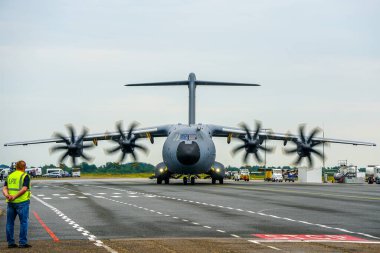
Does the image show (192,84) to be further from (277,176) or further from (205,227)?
(205,227)

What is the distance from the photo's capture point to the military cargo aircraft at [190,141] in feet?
177

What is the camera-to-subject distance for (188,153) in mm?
51812

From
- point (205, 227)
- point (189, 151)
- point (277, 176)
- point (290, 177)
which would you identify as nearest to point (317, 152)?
point (189, 151)

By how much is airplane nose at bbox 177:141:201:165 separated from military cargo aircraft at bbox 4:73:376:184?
40 centimetres

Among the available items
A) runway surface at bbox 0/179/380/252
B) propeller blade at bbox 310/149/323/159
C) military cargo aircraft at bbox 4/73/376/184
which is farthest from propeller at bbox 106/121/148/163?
runway surface at bbox 0/179/380/252

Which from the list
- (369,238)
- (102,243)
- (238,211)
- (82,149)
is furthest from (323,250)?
(82,149)

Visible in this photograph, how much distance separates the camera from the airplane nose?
51906mm

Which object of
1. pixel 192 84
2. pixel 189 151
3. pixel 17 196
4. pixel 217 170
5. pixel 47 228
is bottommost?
pixel 47 228

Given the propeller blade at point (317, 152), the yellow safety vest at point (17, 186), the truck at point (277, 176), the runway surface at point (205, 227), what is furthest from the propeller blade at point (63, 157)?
the yellow safety vest at point (17, 186)

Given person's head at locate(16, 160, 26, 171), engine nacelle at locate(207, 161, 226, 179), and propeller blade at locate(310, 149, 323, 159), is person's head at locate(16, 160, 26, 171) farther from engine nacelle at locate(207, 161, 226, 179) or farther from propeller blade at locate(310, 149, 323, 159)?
propeller blade at locate(310, 149, 323, 159)

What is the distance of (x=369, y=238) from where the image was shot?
1764 cm

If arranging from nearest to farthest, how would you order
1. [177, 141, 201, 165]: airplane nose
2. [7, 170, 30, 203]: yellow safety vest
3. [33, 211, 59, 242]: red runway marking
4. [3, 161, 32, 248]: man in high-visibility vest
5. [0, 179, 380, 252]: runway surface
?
[0, 179, 380, 252]: runway surface < [3, 161, 32, 248]: man in high-visibility vest < [7, 170, 30, 203]: yellow safety vest < [33, 211, 59, 242]: red runway marking < [177, 141, 201, 165]: airplane nose

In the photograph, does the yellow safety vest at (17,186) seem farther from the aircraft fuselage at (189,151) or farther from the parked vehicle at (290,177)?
the parked vehicle at (290,177)

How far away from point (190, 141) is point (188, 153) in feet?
5.32
